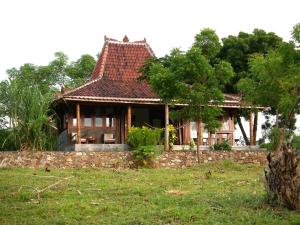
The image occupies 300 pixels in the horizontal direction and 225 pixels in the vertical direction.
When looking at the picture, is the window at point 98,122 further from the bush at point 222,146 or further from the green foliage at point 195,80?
the bush at point 222,146

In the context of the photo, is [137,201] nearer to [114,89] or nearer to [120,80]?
[114,89]

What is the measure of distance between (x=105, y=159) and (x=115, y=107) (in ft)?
15.5

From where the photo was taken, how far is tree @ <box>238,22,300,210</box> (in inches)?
355

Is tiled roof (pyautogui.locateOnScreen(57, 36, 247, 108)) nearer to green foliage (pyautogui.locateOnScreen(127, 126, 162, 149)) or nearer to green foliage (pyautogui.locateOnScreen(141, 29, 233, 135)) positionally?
green foliage (pyautogui.locateOnScreen(127, 126, 162, 149))

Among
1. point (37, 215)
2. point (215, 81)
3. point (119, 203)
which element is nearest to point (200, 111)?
point (215, 81)

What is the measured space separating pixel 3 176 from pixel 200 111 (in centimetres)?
790

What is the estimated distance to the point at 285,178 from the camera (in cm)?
898

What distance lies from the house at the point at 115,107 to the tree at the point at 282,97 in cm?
390

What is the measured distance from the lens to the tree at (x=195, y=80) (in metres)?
18.7

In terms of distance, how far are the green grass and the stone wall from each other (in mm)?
3883

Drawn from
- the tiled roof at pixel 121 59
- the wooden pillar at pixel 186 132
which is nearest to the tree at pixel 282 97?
the wooden pillar at pixel 186 132

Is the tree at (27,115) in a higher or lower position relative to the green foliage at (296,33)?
lower

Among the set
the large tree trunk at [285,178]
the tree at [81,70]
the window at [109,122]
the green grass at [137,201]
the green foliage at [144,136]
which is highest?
the tree at [81,70]

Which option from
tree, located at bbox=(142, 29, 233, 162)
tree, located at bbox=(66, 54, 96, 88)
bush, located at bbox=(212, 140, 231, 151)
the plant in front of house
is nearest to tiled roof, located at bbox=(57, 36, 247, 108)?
bush, located at bbox=(212, 140, 231, 151)
